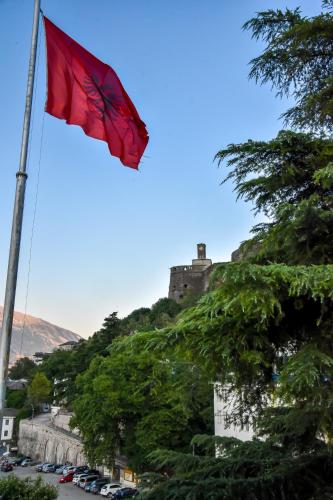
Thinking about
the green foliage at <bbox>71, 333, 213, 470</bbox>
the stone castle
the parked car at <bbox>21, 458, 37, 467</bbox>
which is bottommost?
the parked car at <bbox>21, 458, 37, 467</bbox>

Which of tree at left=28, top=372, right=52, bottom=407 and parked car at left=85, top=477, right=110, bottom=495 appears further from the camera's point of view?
tree at left=28, top=372, right=52, bottom=407

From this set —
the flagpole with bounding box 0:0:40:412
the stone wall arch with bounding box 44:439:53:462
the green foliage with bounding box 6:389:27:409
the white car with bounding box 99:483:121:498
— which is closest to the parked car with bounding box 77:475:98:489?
the white car with bounding box 99:483:121:498

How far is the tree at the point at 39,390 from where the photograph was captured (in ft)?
237

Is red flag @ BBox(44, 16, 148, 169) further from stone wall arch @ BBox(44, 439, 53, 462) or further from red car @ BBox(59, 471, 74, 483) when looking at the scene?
stone wall arch @ BBox(44, 439, 53, 462)

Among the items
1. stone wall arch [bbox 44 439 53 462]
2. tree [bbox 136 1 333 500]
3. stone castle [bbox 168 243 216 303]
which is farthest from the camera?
stone castle [bbox 168 243 216 303]

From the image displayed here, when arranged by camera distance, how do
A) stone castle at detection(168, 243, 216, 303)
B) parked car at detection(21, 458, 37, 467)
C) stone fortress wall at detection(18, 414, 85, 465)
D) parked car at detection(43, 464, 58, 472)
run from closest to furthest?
parked car at detection(43, 464, 58, 472) → stone fortress wall at detection(18, 414, 85, 465) → parked car at detection(21, 458, 37, 467) → stone castle at detection(168, 243, 216, 303)

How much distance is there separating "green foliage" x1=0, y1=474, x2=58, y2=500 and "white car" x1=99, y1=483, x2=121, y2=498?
50.4ft

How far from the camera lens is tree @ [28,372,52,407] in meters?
72.3

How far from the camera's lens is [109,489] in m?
33.7

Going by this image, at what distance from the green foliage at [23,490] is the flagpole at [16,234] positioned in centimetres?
1584

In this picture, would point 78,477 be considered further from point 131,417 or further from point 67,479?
point 131,417

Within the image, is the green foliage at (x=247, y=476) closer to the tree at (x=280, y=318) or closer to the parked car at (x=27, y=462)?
the tree at (x=280, y=318)

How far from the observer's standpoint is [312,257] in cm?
543

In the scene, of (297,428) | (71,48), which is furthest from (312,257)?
(71,48)
